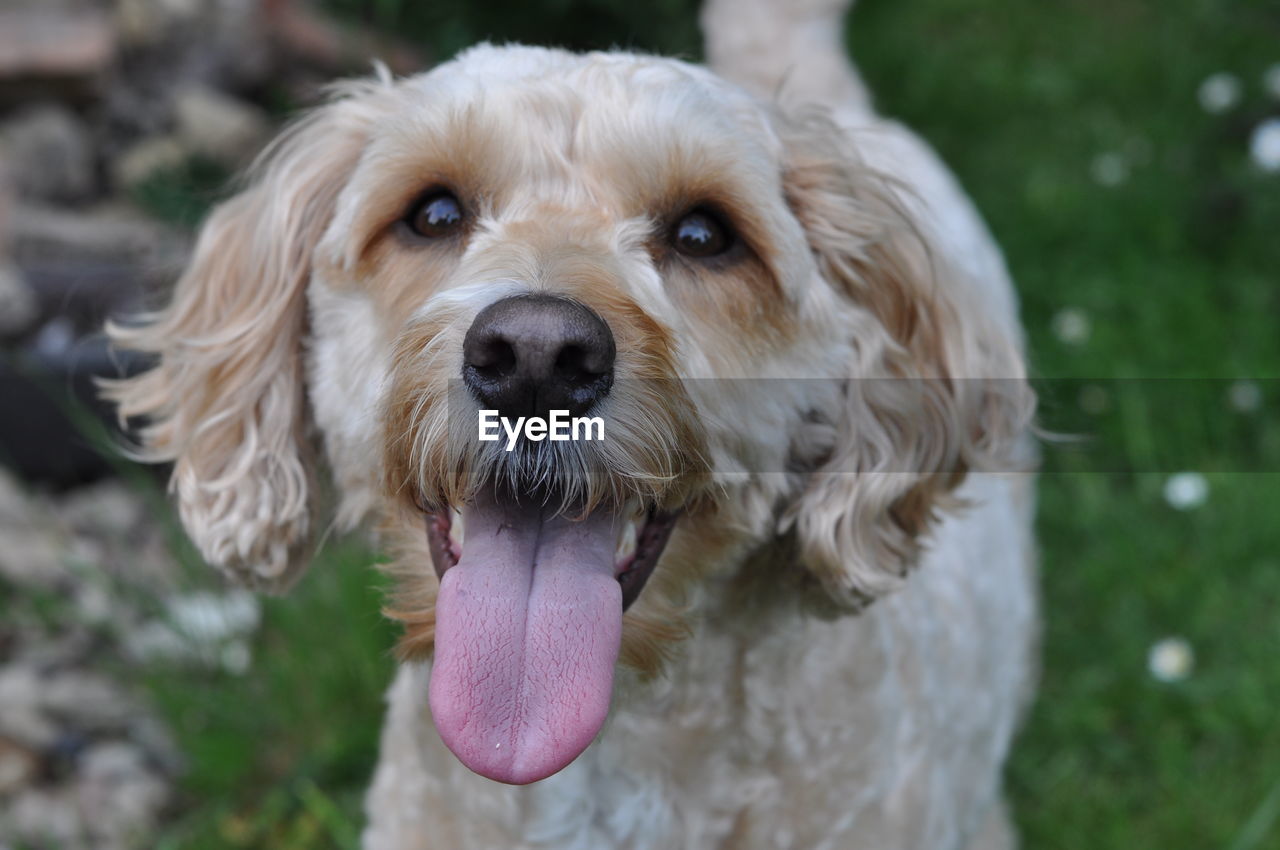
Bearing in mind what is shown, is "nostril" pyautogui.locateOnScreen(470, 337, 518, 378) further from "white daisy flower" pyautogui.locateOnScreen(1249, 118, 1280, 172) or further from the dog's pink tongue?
"white daisy flower" pyautogui.locateOnScreen(1249, 118, 1280, 172)

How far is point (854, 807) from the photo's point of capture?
2.02 m

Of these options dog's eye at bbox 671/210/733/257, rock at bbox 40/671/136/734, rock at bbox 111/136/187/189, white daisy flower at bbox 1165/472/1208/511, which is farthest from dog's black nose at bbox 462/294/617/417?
rock at bbox 111/136/187/189

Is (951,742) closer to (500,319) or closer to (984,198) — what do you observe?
(500,319)

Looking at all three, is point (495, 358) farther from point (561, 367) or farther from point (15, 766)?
point (15, 766)

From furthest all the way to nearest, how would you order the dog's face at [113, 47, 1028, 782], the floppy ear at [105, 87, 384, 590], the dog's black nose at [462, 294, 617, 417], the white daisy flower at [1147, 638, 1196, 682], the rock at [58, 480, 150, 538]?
the rock at [58, 480, 150, 538] → the white daisy flower at [1147, 638, 1196, 682] → the floppy ear at [105, 87, 384, 590] → the dog's face at [113, 47, 1028, 782] → the dog's black nose at [462, 294, 617, 417]

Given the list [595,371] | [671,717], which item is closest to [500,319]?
[595,371]

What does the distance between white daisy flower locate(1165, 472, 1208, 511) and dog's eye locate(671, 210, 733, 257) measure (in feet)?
7.64

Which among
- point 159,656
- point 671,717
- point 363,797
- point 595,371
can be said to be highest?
point 595,371

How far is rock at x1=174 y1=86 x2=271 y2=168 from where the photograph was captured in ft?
14.8

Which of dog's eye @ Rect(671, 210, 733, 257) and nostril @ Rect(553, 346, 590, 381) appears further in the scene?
dog's eye @ Rect(671, 210, 733, 257)

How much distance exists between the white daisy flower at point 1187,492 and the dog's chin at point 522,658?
254 centimetres

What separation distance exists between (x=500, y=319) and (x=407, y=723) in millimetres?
878

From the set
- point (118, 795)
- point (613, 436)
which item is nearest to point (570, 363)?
point (613, 436)

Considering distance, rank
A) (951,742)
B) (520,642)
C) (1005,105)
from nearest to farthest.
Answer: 1. (520,642)
2. (951,742)
3. (1005,105)
